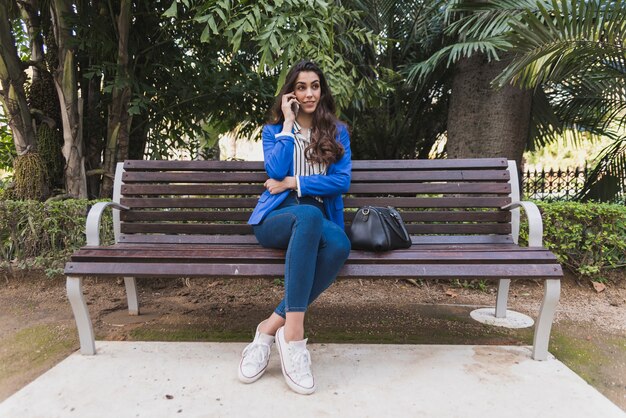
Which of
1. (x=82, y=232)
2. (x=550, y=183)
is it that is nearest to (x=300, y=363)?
(x=82, y=232)

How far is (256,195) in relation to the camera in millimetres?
2811

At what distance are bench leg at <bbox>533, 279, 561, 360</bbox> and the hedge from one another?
141 cm

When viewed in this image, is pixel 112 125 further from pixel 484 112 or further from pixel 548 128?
pixel 548 128

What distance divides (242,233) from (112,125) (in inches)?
80.6

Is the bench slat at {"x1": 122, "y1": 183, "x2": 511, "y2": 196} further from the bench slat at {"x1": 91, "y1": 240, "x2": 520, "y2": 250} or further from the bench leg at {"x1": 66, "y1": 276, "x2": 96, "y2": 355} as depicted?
the bench leg at {"x1": 66, "y1": 276, "x2": 96, "y2": 355}

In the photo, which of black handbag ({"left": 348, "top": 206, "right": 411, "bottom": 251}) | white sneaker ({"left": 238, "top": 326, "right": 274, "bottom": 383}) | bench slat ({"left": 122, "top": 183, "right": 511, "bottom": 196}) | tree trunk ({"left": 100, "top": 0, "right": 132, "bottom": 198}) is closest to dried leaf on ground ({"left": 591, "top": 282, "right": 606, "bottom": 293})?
bench slat ({"left": 122, "top": 183, "right": 511, "bottom": 196})

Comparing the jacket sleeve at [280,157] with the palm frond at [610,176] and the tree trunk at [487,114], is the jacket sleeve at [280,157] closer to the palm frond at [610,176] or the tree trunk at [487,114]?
the tree trunk at [487,114]

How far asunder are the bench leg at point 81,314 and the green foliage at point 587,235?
3128 mm

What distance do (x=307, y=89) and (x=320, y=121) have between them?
0.62 feet

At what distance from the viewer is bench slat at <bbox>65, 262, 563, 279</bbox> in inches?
80.0

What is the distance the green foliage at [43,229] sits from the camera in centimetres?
328

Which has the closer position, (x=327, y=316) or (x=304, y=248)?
(x=304, y=248)

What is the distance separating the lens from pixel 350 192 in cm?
276

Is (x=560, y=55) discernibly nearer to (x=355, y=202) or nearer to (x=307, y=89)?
(x=355, y=202)
